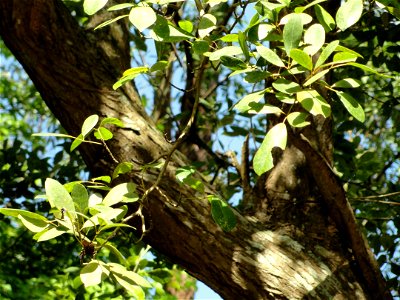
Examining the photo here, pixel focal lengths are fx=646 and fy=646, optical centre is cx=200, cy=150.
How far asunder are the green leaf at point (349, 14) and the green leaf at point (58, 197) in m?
0.68

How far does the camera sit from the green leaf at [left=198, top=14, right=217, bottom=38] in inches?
61.0

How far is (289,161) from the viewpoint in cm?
231

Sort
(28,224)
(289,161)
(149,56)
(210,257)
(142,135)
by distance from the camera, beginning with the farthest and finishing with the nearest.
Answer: (149,56), (289,161), (142,135), (210,257), (28,224)

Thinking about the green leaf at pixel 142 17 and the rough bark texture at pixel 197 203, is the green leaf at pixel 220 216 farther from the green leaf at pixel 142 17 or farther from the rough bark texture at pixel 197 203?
the green leaf at pixel 142 17

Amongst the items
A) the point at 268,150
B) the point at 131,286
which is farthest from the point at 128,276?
the point at 268,150

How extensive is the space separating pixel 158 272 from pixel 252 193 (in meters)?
0.72

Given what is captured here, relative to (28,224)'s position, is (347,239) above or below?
below

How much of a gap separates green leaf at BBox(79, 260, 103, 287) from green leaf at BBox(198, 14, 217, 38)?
0.60 metres

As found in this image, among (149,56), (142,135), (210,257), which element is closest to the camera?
(210,257)

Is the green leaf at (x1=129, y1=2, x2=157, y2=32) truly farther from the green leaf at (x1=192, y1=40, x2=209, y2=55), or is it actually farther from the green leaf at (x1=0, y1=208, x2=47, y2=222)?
the green leaf at (x1=0, y1=208, x2=47, y2=222)

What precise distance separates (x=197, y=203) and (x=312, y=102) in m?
0.76

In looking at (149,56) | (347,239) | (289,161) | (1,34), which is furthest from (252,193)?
(149,56)

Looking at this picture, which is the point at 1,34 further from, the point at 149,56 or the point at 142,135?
the point at 149,56

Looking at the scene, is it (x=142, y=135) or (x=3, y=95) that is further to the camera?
(x=3, y=95)
